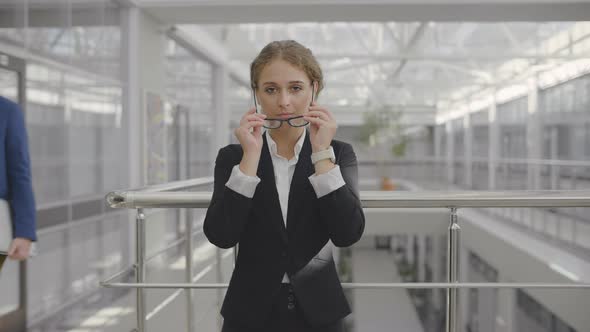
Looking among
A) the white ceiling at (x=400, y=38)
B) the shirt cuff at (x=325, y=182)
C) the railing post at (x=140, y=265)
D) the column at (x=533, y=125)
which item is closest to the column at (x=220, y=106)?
the white ceiling at (x=400, y=38)

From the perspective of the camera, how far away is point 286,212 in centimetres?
168

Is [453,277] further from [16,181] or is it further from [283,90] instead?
[16,181]

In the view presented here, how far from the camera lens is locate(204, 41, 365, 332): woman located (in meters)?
1.60

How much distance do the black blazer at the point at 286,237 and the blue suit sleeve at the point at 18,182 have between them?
1313 millimetres

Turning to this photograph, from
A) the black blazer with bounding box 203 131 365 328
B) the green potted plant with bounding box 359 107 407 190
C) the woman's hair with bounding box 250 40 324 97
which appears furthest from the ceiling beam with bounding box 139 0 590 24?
the green potted plant with bounding box 359 107 407 190

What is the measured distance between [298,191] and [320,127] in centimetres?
20

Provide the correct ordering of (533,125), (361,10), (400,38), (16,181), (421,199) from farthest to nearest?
(533,125) < (400,38) < (361,10) < (16,181) < (421,199)

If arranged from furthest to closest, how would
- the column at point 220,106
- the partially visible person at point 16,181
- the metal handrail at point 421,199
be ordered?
the column at point 220,106 < the partially visible person at point 16,181 < the metal handrail at point 421,199

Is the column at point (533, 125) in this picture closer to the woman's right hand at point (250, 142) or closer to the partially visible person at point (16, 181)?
the partially visible person at point (16, 181)

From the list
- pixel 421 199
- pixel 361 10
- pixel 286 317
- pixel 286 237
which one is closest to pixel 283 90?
pixel 286 237

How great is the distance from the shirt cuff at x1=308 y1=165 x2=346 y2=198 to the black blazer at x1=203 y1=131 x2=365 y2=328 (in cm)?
2

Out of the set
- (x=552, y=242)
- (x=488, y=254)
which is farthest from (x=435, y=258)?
(x=552, y=242)

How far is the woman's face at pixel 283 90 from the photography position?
5.26 feet

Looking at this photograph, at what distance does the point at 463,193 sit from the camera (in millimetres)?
2223
